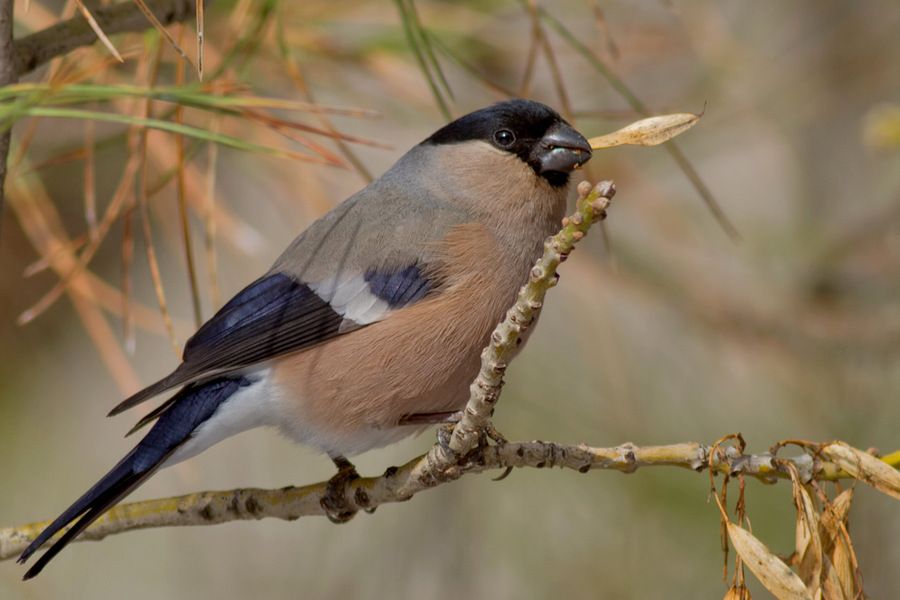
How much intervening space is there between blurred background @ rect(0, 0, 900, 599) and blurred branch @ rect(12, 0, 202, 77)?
0.84 meters

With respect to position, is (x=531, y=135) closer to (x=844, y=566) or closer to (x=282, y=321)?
(x=282, y=321)

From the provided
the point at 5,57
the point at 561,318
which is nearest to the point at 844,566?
the point at 5,57

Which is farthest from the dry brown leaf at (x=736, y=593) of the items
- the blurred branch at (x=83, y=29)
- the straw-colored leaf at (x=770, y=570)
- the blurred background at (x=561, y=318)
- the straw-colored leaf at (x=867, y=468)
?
the blurred background at (x=561, y=318)

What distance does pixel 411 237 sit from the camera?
2.52 metres

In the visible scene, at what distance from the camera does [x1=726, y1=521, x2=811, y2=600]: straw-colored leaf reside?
1.37m

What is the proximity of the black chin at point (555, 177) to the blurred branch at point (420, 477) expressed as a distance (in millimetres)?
830

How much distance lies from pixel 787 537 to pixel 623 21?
6.06ft

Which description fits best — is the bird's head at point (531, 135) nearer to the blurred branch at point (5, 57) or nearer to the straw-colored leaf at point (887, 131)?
the straw-colored leaf at point (887, 131)

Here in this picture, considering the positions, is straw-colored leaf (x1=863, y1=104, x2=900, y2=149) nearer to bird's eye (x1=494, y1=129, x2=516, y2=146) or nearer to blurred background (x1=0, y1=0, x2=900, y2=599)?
bird's eye (x1=494, y1=129, x2=516, y2=146)

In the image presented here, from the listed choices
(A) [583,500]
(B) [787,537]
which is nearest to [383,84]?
(A) [583,500]

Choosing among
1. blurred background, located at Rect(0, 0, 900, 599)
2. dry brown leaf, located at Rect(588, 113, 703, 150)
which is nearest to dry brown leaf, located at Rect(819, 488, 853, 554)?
dry brown leaf, located at Rect(588, 113, 703, 150)

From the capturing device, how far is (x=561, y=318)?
394 cm

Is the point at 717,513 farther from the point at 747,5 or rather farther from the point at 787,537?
the point at 747,5

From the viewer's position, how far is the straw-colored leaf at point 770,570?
1373mm
